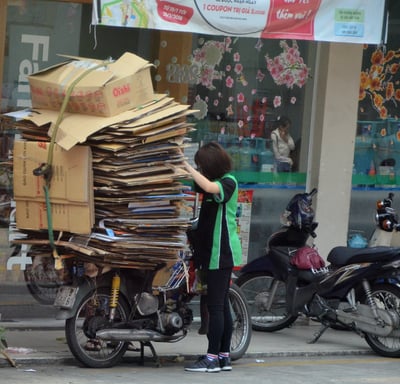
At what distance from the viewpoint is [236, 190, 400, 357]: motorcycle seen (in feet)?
32.4

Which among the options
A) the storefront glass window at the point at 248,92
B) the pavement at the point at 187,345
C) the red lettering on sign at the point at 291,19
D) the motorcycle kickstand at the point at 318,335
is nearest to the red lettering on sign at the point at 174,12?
the red lettering on sign at the point at 291,19

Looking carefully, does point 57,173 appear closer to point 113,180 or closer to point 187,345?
point 113,180

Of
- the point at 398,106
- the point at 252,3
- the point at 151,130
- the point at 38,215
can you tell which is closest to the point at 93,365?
the point at 38,215

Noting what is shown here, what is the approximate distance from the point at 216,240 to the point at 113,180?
100cm

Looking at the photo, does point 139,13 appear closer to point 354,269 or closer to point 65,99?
point 65,99

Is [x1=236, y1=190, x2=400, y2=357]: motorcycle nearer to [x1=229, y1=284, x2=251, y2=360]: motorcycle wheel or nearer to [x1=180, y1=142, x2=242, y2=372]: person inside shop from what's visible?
[x1=229, y1=284, x2=251, y2=360]: motorcycle wheel

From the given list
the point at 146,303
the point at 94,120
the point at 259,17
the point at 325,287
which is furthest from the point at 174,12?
the point at 325,287

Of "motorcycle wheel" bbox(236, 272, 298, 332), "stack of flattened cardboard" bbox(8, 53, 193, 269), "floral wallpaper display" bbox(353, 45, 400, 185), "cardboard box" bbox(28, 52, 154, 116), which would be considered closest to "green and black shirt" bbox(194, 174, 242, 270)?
"stack of flattened cardboard" bbox(8, 53, 193, 269)

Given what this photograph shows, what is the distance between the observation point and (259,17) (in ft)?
33.4

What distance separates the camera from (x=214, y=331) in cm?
862

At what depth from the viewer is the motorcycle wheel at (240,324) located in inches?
362

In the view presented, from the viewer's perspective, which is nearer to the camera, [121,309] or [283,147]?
[121,309]

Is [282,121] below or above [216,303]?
above

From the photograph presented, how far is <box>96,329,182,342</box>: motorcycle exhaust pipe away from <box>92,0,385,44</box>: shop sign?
2809 mm
